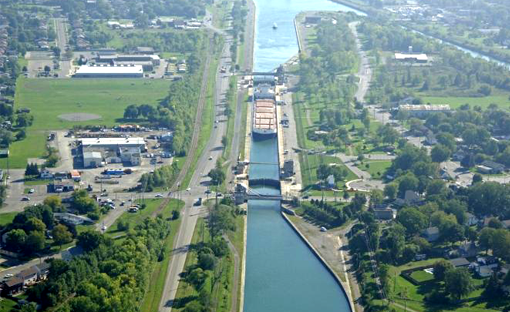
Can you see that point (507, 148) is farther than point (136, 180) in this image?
Yes

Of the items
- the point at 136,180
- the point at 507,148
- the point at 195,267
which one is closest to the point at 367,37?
the point at 507,148

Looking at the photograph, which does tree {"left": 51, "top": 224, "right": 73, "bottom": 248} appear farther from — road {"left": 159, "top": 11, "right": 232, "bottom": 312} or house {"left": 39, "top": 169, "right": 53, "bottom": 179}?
house {"left": 39, "top": 169, "right": 53, "bottom": 179}

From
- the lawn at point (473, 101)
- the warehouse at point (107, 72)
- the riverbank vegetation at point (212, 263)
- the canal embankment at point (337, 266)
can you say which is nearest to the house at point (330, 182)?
the canal embankment at point (337, 266)

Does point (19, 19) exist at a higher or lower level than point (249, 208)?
higher

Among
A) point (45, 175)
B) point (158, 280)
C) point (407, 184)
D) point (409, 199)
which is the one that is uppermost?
point (407, 184)

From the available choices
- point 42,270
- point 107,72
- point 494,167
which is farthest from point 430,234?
point 107,72

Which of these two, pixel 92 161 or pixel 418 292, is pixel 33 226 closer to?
pixel 92 161

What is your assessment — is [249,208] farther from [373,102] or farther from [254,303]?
[373,102]
